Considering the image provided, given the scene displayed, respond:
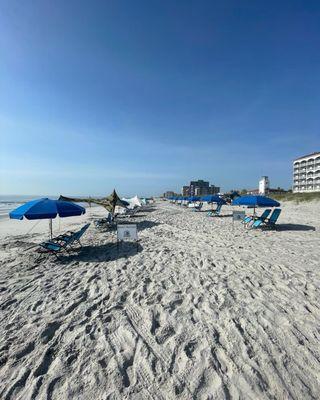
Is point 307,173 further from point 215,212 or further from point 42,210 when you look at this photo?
point 42,210

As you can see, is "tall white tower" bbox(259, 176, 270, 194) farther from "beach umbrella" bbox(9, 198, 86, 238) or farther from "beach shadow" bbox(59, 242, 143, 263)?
"beach umbrella" bbox(9, 198, 86, 238)

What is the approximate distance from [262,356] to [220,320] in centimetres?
80

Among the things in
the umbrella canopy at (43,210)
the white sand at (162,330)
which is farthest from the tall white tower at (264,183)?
the umbrella canopy at (43,210)

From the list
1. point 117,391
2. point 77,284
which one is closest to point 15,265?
point 77,284

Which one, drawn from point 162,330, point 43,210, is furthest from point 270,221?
point 43,210

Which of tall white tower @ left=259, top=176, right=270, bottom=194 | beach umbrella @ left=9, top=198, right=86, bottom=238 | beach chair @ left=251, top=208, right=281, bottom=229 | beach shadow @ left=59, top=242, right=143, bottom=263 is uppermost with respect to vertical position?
tall white tower @ left=259, top=176, right=270, bottom=194

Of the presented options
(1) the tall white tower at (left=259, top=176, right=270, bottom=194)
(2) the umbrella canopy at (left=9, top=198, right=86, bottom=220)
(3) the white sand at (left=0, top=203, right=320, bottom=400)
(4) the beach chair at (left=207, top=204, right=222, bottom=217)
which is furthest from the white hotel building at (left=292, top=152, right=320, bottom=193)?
(2) the umbrella canopy at (left=9, top=198, right=86, bottom=220)

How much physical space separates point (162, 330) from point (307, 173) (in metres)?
87.2

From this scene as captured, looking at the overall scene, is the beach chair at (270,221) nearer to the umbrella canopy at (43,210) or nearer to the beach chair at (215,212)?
the beach chair at (215,212)

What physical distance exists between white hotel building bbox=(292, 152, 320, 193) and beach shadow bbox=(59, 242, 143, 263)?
76860mm

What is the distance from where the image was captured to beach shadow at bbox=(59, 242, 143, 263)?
6.90 meters

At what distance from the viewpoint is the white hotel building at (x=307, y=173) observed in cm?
7119

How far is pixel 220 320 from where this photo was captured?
3.49m

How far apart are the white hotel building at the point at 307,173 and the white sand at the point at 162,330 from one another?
78.0 m
